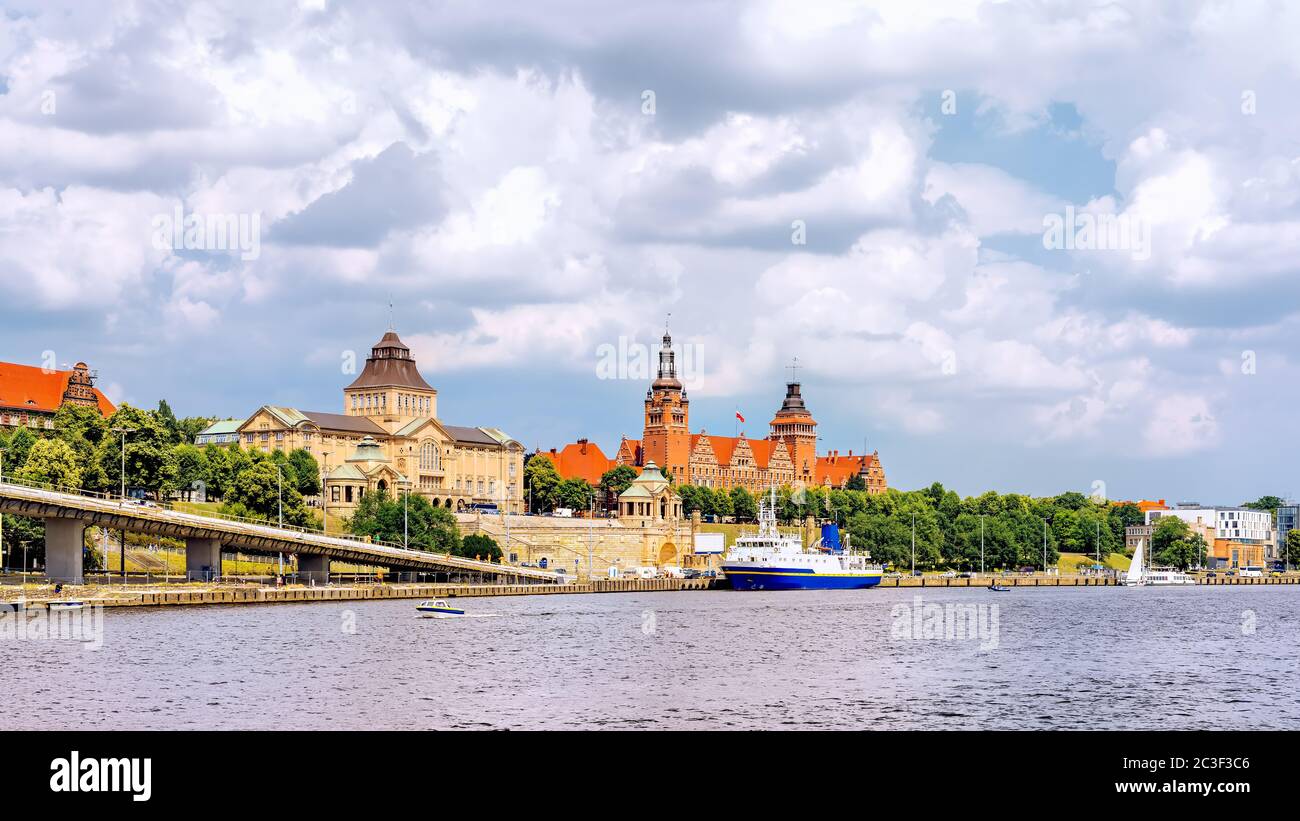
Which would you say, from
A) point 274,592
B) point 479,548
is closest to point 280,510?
point 274,592

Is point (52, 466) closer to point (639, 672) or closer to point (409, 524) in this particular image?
point (409, 524)

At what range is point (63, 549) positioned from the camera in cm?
10706

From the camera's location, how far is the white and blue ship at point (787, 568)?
159250 mm

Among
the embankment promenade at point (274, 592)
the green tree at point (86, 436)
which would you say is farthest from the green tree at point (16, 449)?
the embankment promenade at point (274, 592)

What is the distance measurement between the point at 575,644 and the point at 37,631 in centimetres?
2819

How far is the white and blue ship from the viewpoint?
15925cm

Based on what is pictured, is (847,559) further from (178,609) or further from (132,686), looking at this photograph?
(132,686)

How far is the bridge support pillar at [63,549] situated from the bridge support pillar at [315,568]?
22.0 m

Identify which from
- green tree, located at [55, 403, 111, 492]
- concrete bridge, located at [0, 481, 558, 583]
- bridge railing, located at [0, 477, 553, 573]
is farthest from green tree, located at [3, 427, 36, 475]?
concrete bridge, located at [0, 481, 558, 583]

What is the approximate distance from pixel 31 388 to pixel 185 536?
78.9m

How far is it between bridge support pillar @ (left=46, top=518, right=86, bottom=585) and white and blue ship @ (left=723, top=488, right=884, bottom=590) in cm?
7218

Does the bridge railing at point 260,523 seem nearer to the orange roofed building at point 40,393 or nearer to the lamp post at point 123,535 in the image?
the lamp post at point 123,535

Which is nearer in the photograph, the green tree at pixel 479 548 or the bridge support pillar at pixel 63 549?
the bridge support pillar at pixel 63 549
